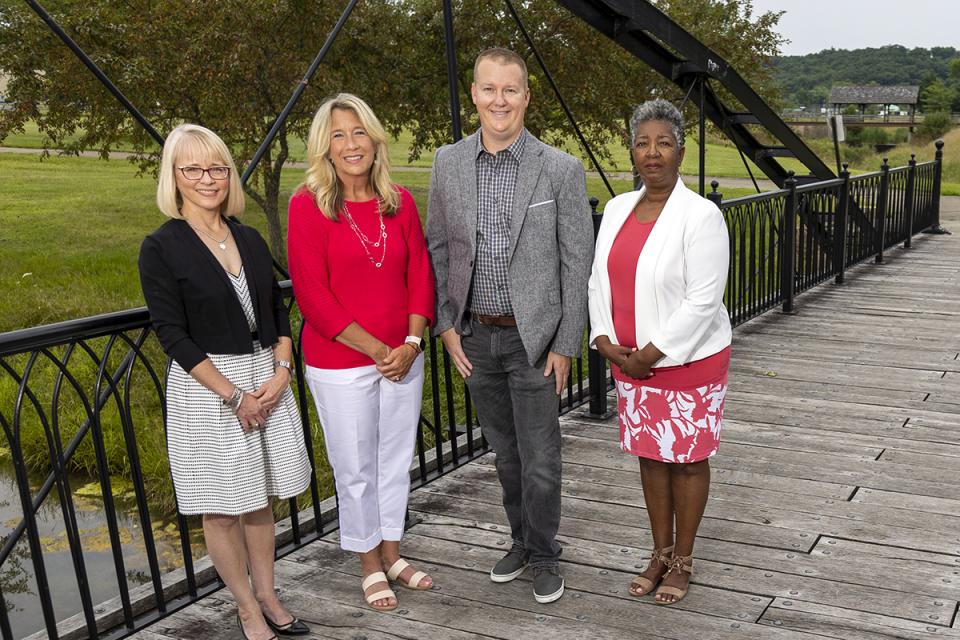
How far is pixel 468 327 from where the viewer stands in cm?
311

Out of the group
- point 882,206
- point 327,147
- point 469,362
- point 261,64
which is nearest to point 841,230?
point 882,206

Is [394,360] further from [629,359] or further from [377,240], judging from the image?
[629,359]

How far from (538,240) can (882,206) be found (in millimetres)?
8000

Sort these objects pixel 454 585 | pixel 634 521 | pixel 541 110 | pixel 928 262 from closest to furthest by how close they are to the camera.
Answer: pixel 454 585, pixel 634 521, pixel 928 262, pixel 541 110

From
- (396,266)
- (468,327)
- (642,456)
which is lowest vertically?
(642,456)

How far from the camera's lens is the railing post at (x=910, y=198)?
1069 cm

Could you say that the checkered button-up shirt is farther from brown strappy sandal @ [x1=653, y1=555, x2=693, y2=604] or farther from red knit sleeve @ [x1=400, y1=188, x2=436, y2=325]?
brown strappy sandal @ [x1=653, y1=555, x2=693, y2=604]

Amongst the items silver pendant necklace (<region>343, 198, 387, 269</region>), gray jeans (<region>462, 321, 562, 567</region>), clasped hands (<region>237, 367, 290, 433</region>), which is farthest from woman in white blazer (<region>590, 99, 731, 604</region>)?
clasped hands (<region>237, 367, 290, 433</region>)

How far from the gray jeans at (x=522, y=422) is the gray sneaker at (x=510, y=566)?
4.0 inches

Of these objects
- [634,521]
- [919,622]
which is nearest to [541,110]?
[634,521]

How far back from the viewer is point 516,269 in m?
2.95

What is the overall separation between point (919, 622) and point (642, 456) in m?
1.01

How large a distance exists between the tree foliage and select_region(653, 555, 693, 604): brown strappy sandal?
27.3 ft

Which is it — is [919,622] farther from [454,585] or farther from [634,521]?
[454,585]
